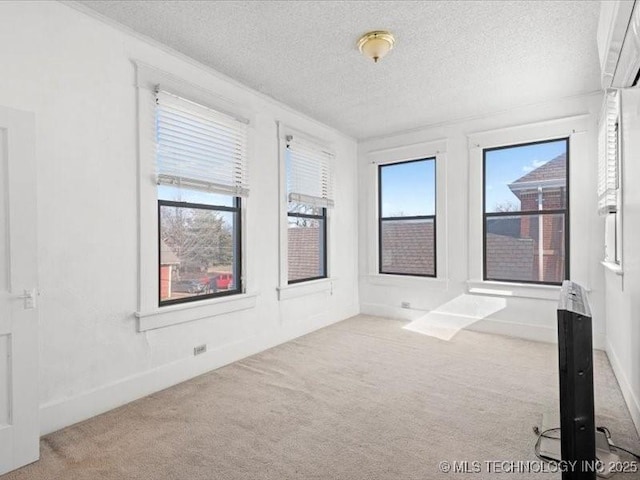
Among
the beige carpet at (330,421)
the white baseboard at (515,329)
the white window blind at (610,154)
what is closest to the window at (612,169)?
the white window blind at (610,154)

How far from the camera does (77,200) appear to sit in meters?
2.41

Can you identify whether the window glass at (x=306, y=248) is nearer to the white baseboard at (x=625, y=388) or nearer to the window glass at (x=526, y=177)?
the window glass at (x=526, y=177)

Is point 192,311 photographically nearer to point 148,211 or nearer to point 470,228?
point 148,211

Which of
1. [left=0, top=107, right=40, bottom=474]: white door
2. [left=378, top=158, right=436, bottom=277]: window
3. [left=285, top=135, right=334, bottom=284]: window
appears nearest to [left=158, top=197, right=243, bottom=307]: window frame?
[left=285, top=135, right=334, bottom=284]: window

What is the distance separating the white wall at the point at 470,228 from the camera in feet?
12.8

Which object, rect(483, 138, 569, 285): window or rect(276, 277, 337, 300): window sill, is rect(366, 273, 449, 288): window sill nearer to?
rect(483, 138, 569, 285): window

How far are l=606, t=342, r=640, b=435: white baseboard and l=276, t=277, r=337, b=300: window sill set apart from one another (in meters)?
3.03

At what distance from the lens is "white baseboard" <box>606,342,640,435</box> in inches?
91.3

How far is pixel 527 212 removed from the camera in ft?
14.2

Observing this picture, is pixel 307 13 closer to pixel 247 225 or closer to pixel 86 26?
pixel 86 26

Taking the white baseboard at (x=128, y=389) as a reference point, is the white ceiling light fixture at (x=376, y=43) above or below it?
above

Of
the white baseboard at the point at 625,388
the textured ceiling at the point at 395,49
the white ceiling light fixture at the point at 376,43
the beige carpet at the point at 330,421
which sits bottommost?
the beige carpet at the point at 330,421

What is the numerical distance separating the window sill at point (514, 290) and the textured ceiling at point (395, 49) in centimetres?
209

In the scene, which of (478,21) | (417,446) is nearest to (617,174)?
(478,21)
